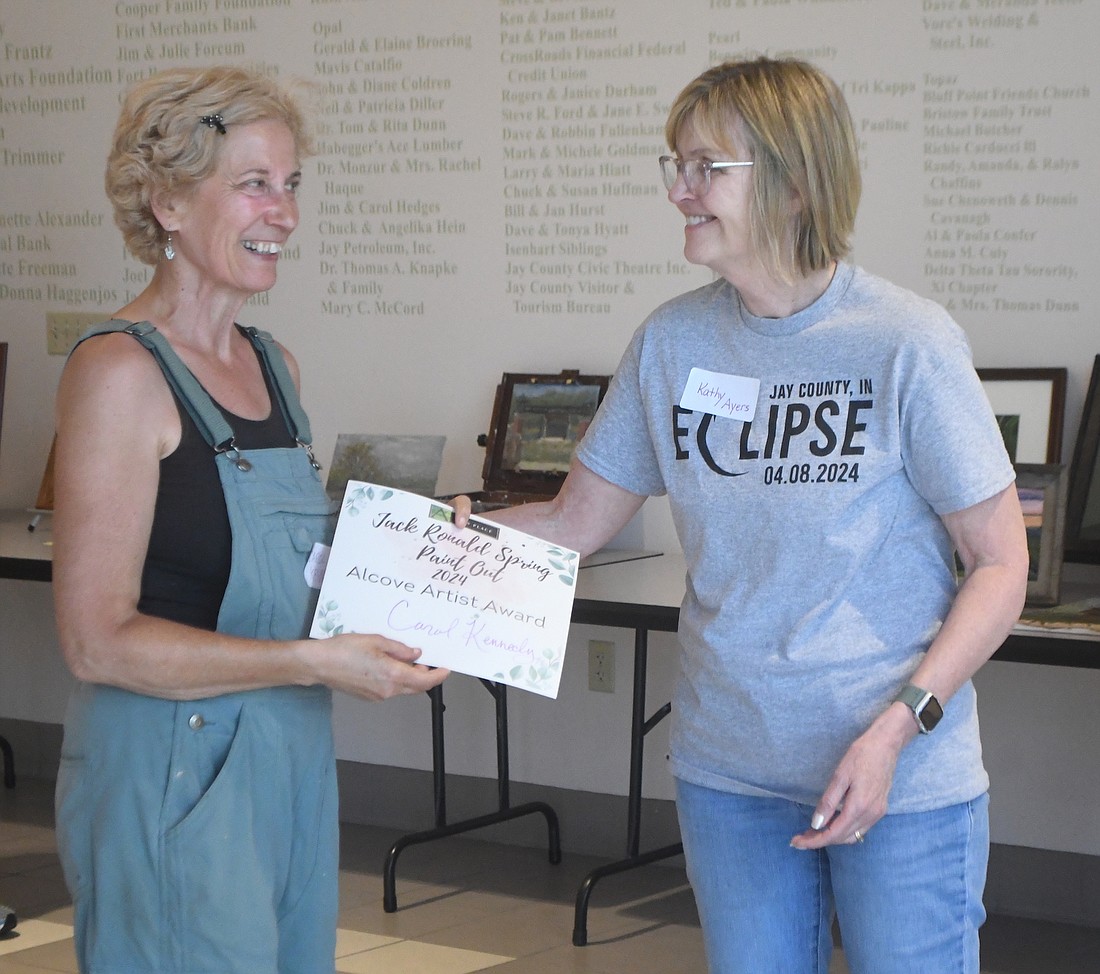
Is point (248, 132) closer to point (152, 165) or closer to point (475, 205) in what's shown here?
point (152, 165)

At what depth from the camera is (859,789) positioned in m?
1.47

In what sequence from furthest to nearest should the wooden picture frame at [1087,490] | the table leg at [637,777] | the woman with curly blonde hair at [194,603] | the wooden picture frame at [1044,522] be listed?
the table leg at [637,777]
the wooden picture frame at [1087,490]
the wooden picture frame at [1044,522]
the woman with curly blonde hair at [194,603]

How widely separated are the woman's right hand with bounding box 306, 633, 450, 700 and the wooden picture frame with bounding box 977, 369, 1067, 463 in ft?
6.46

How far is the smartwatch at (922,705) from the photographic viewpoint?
1517 mm

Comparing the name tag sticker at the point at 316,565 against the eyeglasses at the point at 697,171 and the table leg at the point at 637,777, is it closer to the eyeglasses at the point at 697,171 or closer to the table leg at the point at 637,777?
the eyeglasses at the point at 697,171

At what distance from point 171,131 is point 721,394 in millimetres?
736

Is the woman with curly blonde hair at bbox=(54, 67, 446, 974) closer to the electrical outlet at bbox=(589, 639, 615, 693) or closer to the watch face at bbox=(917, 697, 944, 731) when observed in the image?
the watch face at bbox=(917, 697, 944, 731)

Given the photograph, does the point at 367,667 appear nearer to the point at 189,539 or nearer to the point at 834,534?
the point at 189,539

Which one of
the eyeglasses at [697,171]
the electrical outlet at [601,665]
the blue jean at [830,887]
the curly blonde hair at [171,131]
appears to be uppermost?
the curly blonde hair at [171,131]

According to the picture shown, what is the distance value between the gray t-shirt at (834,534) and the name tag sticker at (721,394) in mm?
10

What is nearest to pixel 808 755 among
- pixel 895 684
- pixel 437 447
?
pixel 895 684

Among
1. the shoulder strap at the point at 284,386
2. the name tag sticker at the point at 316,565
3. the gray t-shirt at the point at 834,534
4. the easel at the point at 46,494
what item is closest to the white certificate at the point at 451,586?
the name tag sticker at the point at 316,565

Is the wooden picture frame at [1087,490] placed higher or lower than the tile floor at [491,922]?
higher

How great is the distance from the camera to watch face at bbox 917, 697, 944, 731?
152cm
